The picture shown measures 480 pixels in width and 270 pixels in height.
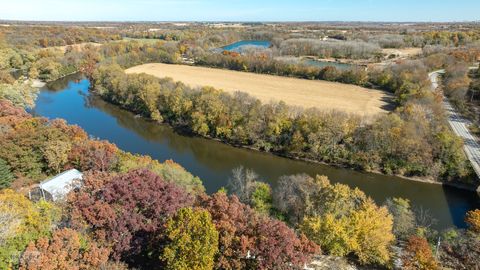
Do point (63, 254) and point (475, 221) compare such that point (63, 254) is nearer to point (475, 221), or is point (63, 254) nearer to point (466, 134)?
point (475, 221)

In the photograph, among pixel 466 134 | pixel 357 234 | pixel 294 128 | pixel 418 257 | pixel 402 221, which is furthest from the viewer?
pixel 466 134

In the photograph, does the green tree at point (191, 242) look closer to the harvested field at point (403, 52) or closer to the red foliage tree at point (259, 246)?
the red foliage tree at point (259, 246)

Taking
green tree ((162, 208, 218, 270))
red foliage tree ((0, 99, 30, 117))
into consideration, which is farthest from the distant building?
red foliage tree ((0, 99, 30, 117))

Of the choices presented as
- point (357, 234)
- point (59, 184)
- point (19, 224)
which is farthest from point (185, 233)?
point (59, 184)

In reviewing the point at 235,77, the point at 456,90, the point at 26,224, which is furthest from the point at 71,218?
the point at 235,77

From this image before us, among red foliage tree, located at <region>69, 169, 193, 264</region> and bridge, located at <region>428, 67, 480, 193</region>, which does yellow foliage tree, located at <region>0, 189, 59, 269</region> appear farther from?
bridge, located at <region>428, 67, 480, 193</region>

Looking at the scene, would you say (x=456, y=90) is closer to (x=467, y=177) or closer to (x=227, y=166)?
(x=467, y=177)
